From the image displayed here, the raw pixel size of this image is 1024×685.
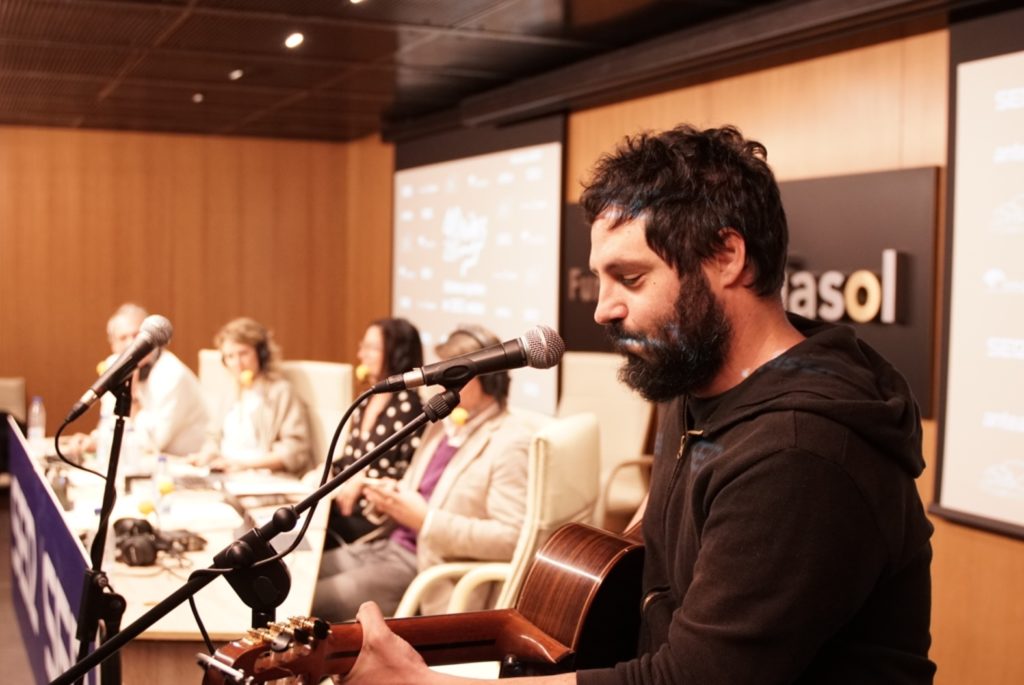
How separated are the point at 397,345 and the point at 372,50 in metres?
1.81

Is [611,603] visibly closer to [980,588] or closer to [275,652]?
[275,652]

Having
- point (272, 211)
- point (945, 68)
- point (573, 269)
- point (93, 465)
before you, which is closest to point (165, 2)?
point (93, 465)

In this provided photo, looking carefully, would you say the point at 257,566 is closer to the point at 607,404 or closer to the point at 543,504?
the point at 543,504

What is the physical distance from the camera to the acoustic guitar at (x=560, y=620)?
171 cm

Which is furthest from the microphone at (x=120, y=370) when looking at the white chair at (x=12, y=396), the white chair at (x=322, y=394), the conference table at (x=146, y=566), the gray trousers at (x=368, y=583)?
the white chair at (x=12, y=396)

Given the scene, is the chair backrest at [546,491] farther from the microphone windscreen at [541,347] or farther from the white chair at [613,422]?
the white chair at [613,422]

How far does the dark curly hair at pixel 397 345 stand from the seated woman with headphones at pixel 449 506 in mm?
824

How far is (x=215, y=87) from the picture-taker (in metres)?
6.76

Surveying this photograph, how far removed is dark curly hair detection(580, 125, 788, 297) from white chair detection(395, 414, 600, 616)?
145 centimetres

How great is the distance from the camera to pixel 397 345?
456 centimetres

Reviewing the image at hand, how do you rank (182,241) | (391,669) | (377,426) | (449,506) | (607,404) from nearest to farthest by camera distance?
(391,669) < (449,506) < (377,426) < (607,404) < (182,241)

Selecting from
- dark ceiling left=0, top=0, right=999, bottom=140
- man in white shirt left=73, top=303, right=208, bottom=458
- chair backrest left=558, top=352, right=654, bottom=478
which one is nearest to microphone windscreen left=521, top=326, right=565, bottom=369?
dark ceiling left=0, top=0, right=999, bottom=140

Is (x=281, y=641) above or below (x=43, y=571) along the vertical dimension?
above

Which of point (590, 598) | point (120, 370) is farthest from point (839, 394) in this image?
point (120, 370)
